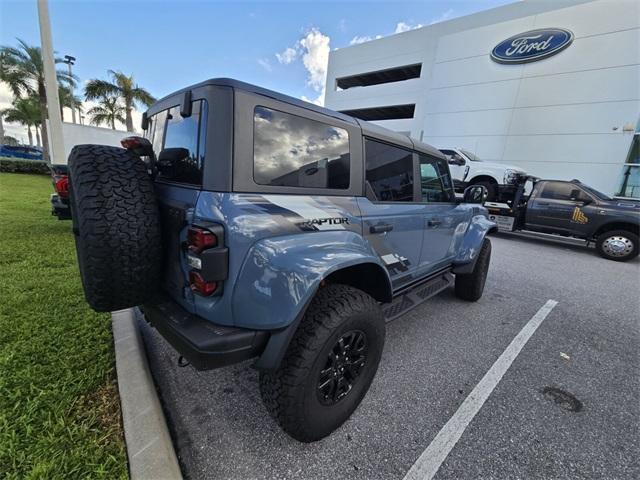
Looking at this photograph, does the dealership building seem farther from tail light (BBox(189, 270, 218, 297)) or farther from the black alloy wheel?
tail light (BBox(189, 270, 218, 297))

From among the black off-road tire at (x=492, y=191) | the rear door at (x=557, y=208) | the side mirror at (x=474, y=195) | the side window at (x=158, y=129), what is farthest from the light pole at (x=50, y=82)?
the rear door at (x=557, y=208)

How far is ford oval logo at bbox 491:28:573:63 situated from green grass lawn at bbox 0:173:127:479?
786 inches

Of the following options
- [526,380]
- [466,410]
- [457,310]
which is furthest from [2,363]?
[457,310]

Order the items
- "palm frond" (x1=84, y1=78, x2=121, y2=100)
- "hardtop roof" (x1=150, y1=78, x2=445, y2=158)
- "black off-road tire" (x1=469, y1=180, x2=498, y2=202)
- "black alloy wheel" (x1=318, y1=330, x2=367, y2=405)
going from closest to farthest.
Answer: "hardtop roof" (x1=150, y1=78, x2=445, y2=158) → "black alloy wheel" (x1=318, y1=330, x2=367, y2=405) → "black off-road tire" (x1=469, y1=180, x2=498, y2=202) → "palm frond" (x1=84, y1=78, x2=121, y2=100)

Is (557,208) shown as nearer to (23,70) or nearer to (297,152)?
(297,152)

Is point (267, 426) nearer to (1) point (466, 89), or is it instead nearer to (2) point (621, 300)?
(2) point (621, 300)

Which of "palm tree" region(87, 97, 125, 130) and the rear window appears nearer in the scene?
the rear window

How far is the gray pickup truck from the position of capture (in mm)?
7090

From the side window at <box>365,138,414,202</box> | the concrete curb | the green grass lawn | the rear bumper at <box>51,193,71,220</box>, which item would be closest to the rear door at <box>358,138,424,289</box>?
the side window at <box>365,138,414,202</box>

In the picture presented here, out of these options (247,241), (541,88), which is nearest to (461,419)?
(247,241)

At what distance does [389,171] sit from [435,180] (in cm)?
97

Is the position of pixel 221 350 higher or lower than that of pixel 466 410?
higher

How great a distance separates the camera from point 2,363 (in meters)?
2.03

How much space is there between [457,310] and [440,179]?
65.3 inches
